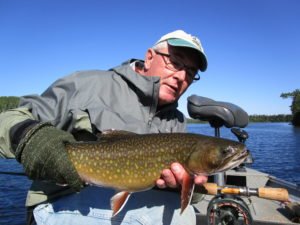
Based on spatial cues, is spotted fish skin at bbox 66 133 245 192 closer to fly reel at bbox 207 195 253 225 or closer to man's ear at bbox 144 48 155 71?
man's ear at bbox 144 48 155 71

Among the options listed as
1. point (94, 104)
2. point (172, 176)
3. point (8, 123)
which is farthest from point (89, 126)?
point (172, 176)

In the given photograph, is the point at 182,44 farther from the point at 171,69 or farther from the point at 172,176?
the point at 172,176

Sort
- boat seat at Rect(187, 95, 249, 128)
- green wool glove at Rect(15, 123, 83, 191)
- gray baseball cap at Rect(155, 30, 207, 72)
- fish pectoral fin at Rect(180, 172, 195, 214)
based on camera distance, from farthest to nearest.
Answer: boat seat at Rect(187, 95, 249, 128)
gray baseball cap at Rect(155, 30, 207, 72)
fish pectoral fin at Rect(180, 172, 195, 214)
green wool glove at Rect(15, 123, 83, 191)

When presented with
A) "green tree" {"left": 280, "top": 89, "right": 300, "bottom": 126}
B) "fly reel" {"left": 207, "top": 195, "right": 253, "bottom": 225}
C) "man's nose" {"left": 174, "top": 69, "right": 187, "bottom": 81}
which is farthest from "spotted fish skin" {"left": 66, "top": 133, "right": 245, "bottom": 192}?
"green tree" {"left": 280, "top": 89, "right": 300, "bottom": 126}

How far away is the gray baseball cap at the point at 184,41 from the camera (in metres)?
3.91

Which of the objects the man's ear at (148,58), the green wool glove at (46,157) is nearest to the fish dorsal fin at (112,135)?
the green wool glove at (46,157)

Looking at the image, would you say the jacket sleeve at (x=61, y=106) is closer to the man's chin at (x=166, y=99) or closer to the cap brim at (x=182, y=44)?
the man's chin at (x=166, y=99)

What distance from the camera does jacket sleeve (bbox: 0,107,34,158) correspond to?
10.3ft

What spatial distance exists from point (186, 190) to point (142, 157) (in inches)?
18.6

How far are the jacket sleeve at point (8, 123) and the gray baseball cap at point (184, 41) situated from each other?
1648 mm

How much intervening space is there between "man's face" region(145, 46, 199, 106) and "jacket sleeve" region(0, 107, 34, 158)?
4.57 feet

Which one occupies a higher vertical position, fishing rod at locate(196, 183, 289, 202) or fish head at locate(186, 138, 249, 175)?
fish head at locate(186, 138, 249, 175)

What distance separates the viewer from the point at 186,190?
3.09 metres

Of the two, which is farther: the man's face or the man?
the man's face
